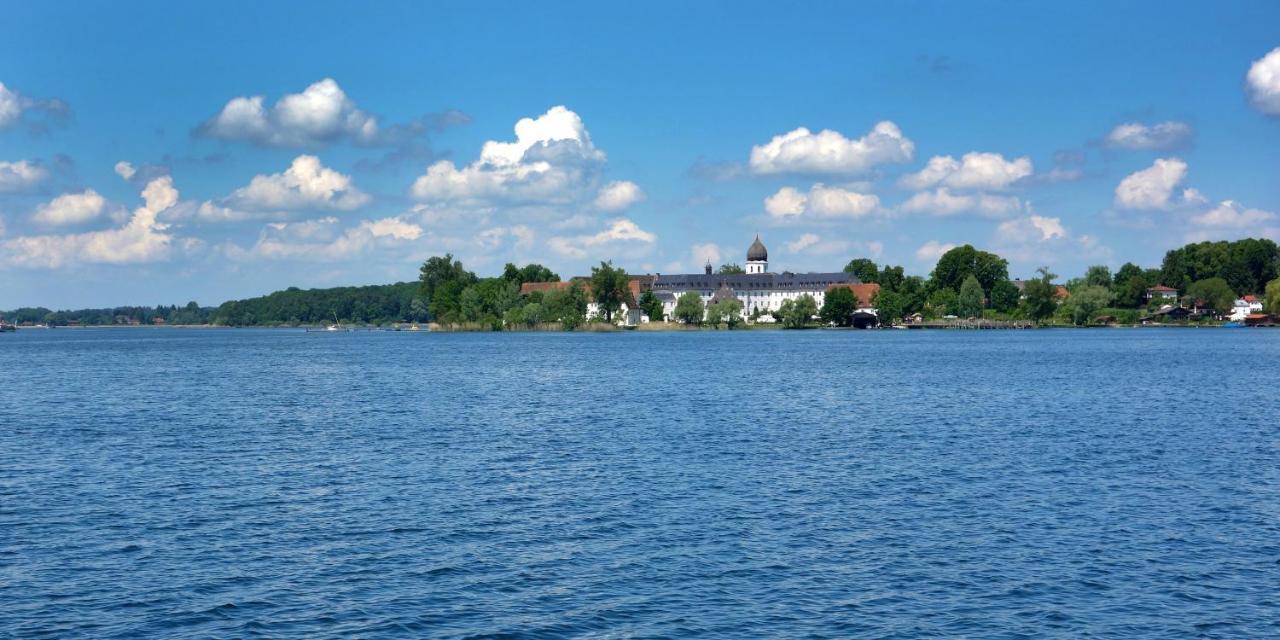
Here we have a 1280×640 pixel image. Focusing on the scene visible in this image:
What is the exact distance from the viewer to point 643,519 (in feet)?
89.2

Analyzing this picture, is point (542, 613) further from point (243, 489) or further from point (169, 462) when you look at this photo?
point (169, 462)

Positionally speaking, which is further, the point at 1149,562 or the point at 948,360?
the point at 948,360

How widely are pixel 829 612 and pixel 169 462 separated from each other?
25.5 metres

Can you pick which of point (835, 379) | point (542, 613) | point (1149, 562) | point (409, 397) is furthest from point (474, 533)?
point (835, 379)

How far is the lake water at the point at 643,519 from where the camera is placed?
19.5m

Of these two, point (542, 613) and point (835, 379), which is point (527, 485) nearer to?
point (542, 613)

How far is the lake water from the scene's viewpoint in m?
19.5

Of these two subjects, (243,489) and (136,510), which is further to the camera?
(243,489)

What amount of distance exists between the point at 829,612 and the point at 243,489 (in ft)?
62.4

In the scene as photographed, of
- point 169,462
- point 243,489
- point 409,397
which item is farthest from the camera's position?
point 409,397

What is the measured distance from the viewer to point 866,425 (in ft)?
156

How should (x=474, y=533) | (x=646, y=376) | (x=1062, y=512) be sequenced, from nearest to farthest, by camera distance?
(x=474, y=533) < (x=1062, y=512) < (x=646, y=376)

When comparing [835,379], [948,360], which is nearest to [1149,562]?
[835,379]

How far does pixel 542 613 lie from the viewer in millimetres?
19500
